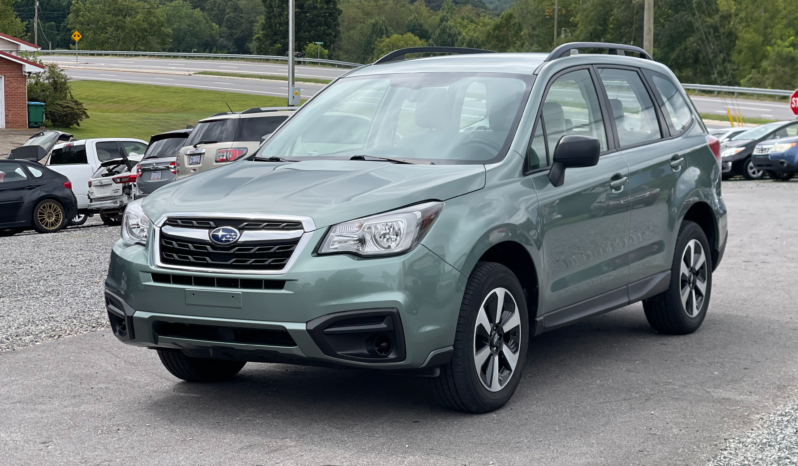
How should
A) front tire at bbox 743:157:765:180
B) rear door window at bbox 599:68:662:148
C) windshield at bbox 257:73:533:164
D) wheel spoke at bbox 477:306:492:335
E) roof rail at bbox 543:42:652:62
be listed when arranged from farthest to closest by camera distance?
front tire at bbox 743:157:765:180, rear door window at bbox 599:68:662:148, roof rail at bbox 543:42:652:62, windshield at bbox 257:73:533:164, wheel spoke at bbox 477:306:492:335

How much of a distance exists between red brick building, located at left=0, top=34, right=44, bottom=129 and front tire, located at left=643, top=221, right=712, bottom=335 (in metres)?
40.1

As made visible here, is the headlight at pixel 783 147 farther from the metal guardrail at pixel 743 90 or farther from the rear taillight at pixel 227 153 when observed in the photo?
the metal guardrail at pixel 743 90

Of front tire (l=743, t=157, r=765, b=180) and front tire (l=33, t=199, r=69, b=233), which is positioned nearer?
front tire (l=33, t=199, r=69, b=233)

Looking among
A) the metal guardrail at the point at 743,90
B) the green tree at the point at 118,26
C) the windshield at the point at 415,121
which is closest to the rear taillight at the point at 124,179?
the windshield at the point at 415,121

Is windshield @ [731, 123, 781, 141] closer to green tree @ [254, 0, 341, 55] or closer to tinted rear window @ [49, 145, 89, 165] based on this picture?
tinted rear window @ [49, 145, 89, 165]

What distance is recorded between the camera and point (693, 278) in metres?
7.31

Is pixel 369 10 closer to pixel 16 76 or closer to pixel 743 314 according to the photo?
pixel 16 76

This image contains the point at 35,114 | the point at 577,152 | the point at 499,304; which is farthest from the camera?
the point at 35,114

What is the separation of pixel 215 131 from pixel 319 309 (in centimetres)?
1057

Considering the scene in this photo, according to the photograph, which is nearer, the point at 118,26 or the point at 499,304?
the point at 499,304

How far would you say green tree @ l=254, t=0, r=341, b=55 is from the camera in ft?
354

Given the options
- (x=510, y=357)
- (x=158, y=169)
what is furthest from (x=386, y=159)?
(x=158, y=169)

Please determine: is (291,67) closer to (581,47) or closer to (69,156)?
(69,156)

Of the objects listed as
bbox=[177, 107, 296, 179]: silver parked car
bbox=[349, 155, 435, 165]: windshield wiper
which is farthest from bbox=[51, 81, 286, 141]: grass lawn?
bbox=[349, 155, 435, 165]: windshield wiper
